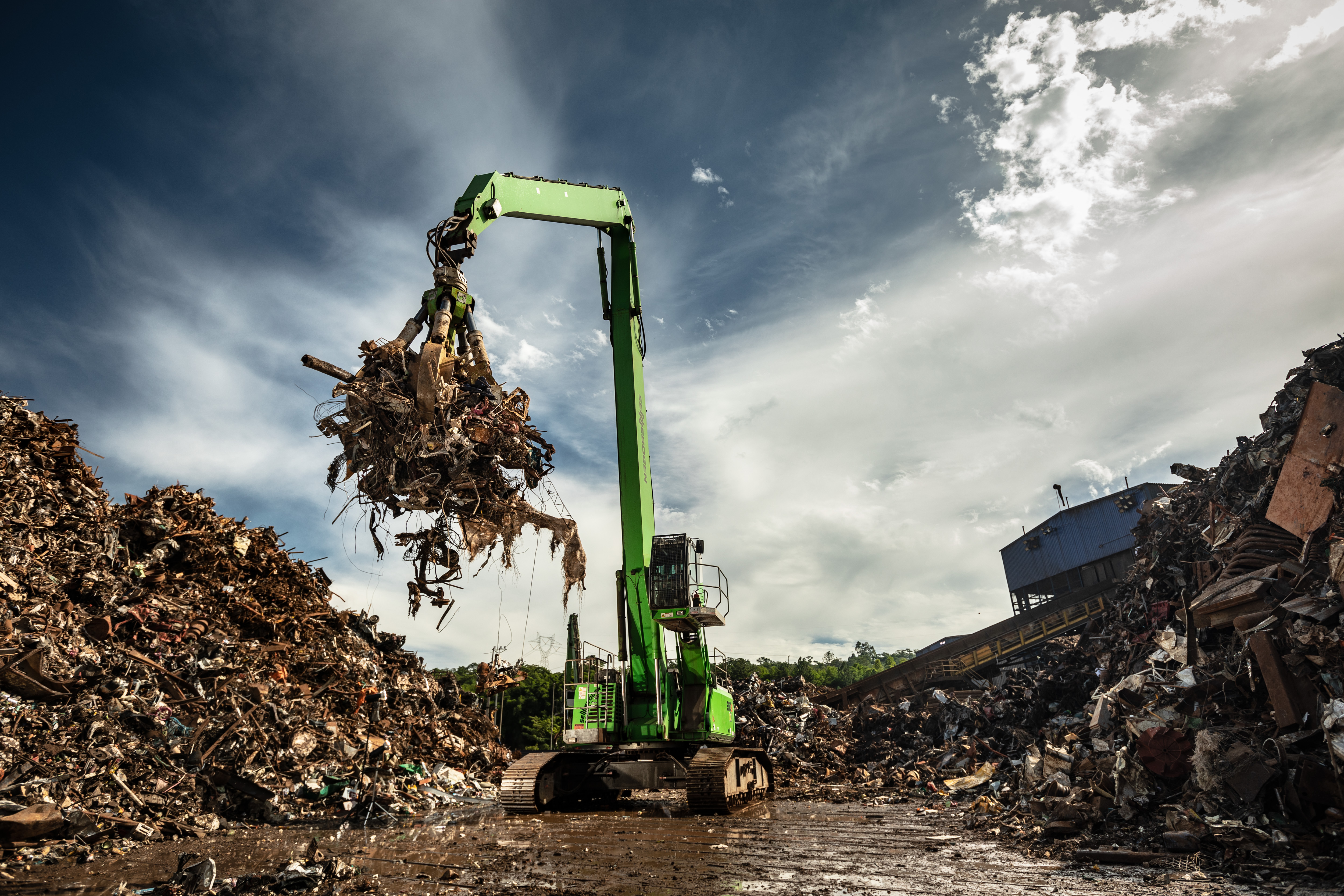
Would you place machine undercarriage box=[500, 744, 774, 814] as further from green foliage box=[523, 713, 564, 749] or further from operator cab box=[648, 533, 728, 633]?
green foliage box=[523, 713, 564, 749]

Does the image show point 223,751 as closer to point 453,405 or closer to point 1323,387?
point 453,405

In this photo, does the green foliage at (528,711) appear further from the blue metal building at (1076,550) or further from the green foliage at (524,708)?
the blue metal building at (1076,550)

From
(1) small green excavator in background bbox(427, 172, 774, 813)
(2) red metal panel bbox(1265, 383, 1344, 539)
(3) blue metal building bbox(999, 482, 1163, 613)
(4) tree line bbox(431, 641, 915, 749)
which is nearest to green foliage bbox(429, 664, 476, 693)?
(4) tree line bbox(431, 641, 915, 749)

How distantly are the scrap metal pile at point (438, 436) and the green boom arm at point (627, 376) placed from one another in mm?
1957

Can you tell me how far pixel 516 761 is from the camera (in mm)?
9906

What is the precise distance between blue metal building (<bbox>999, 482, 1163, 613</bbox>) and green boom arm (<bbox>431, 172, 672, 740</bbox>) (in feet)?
75.0

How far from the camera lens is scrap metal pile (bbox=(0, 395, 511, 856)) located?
23.6 ft

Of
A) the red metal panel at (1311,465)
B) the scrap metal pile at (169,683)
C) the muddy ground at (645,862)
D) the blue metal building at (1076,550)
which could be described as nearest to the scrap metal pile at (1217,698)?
the red metal panel at (1311,465)

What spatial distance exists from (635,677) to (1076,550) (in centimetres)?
2570

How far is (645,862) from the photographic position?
6.13 meters

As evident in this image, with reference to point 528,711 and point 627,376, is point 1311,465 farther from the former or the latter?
point 528,711

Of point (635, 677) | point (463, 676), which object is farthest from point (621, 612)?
point (463, 676)

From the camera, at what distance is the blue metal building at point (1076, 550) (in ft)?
88.8

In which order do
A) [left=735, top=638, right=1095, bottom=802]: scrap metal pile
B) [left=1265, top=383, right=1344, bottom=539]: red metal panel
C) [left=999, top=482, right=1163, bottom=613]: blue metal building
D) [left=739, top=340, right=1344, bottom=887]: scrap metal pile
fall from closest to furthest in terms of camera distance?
[left=739, top=340, right=1344, bottom=887]: scrap metal pile, [left=1265, top=383, right=1344, bottom=539]: red metal panel, [left=735, top=638, right=1095, bottom=802]: scrap metal pile, [left=999, top=482, right=1163, bottom=613]: blue metal building
